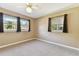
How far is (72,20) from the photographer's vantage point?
362cm

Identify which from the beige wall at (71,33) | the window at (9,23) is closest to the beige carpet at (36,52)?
the beige wall at (71,33)

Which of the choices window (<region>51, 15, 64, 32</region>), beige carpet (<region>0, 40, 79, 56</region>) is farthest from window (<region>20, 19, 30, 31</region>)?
window (<region>51, 15, 64, 32</region>)

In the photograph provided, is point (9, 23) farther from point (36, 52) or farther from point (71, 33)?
point (71, 33)

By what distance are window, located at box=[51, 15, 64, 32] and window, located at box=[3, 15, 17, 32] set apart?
103 inches

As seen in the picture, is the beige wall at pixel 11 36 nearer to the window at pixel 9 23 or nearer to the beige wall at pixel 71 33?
the window at pixel 9 23

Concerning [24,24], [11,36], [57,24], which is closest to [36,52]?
[11,36]

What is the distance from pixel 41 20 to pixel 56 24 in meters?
1.74

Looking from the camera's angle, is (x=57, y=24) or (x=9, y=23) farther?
(x=57, y=24)

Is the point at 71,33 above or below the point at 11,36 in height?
above

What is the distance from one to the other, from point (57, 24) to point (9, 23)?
3.13 meters

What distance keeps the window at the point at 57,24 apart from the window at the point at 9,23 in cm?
262

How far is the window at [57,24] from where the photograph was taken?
4.14 m

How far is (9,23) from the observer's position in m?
4.17

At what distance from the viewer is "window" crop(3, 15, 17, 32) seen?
12.9 feet
